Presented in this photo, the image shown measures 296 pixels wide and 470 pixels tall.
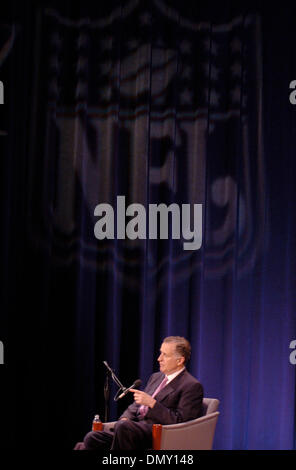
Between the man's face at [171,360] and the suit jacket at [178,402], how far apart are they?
0.06m

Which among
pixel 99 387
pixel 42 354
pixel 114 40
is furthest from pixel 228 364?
pixel 114 40

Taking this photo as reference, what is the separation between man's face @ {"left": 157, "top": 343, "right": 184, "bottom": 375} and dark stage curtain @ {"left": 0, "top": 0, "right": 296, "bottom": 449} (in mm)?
710

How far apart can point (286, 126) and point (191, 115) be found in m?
0.69

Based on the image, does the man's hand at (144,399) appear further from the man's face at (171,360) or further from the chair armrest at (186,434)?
the man's face at (171,360)

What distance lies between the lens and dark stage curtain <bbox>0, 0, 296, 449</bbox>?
16.2 feet

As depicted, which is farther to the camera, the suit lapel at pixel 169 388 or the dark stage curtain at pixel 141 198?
the dark stage curtain at pixel 141 198

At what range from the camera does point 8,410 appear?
4926mm

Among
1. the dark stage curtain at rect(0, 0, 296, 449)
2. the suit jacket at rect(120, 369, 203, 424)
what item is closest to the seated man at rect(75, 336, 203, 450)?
the suit jacket at rect(120, 369, 203, 424)

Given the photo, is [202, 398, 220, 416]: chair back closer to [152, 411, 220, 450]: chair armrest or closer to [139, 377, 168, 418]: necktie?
[152, 411, 220, 450]: chair armrest

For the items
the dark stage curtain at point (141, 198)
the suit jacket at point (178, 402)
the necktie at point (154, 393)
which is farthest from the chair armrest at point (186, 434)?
the dark stage curtain at point (141, 198)

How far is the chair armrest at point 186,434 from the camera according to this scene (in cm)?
382

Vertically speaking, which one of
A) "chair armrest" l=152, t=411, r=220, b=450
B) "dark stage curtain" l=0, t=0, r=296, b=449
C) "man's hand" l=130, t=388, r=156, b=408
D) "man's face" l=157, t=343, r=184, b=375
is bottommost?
"chair armrest" l=152, t=411, r=220, b=450

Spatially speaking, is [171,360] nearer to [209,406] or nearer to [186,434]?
[209,406]

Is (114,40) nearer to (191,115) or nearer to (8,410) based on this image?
(191,115)
